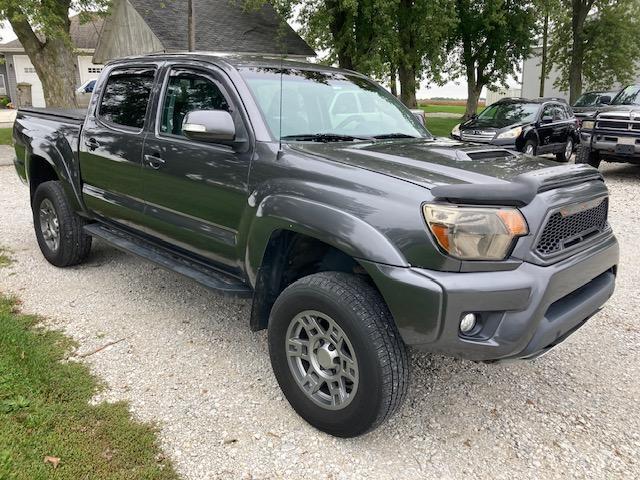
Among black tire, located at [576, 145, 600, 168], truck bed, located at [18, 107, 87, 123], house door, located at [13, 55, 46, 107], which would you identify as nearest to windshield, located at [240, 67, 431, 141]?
truck bed, located at [18, 107, 87, 123]

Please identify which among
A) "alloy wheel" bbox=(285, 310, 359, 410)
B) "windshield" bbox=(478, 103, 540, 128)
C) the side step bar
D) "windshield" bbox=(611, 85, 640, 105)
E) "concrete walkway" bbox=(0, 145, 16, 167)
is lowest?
"alloy wheel" bbox=(285, 310, 359, 410)

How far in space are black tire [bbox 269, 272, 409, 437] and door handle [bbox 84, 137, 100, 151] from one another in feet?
8.18

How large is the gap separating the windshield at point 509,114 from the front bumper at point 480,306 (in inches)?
435

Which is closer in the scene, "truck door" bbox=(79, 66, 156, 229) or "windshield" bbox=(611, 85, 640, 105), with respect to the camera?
"truck door" bbox=(79, 66, 156, 229)

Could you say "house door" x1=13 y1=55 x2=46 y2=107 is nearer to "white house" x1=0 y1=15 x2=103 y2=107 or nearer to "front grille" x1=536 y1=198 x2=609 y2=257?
"white house" x1=0 y1=15 x2=103 y2=107

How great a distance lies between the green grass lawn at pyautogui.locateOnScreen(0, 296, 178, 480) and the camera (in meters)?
2.54

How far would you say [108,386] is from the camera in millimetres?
3266

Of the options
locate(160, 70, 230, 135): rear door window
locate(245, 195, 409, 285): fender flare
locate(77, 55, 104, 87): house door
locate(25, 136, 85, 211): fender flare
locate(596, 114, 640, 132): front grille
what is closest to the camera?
locate(245, 195, 409, 285): fender flare

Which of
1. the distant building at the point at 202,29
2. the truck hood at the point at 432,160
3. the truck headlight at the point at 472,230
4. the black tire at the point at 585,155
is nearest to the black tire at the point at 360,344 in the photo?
the truck headlight at the point at 472,230

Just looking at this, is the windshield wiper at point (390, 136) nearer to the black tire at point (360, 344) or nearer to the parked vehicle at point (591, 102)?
the black tire at point (360, 344)

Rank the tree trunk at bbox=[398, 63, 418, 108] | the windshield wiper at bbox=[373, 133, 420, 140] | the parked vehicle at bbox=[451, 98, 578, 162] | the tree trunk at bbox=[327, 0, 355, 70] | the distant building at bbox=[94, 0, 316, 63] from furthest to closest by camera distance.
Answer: the tree trunk at bbox=[398, 63, 418, 108]
the distant building at bbox=[94, 0, 316, 63]
the tree trunk at bbox=[327, 0, 355, 70]
the parked vehicle at bbox=[451, 98, 578, 162]
the windshield wiper at bbox=[373, 133, 420, 140]

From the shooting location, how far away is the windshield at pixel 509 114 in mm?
12711

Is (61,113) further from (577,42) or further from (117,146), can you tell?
(577,42)

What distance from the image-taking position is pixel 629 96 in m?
12.1
